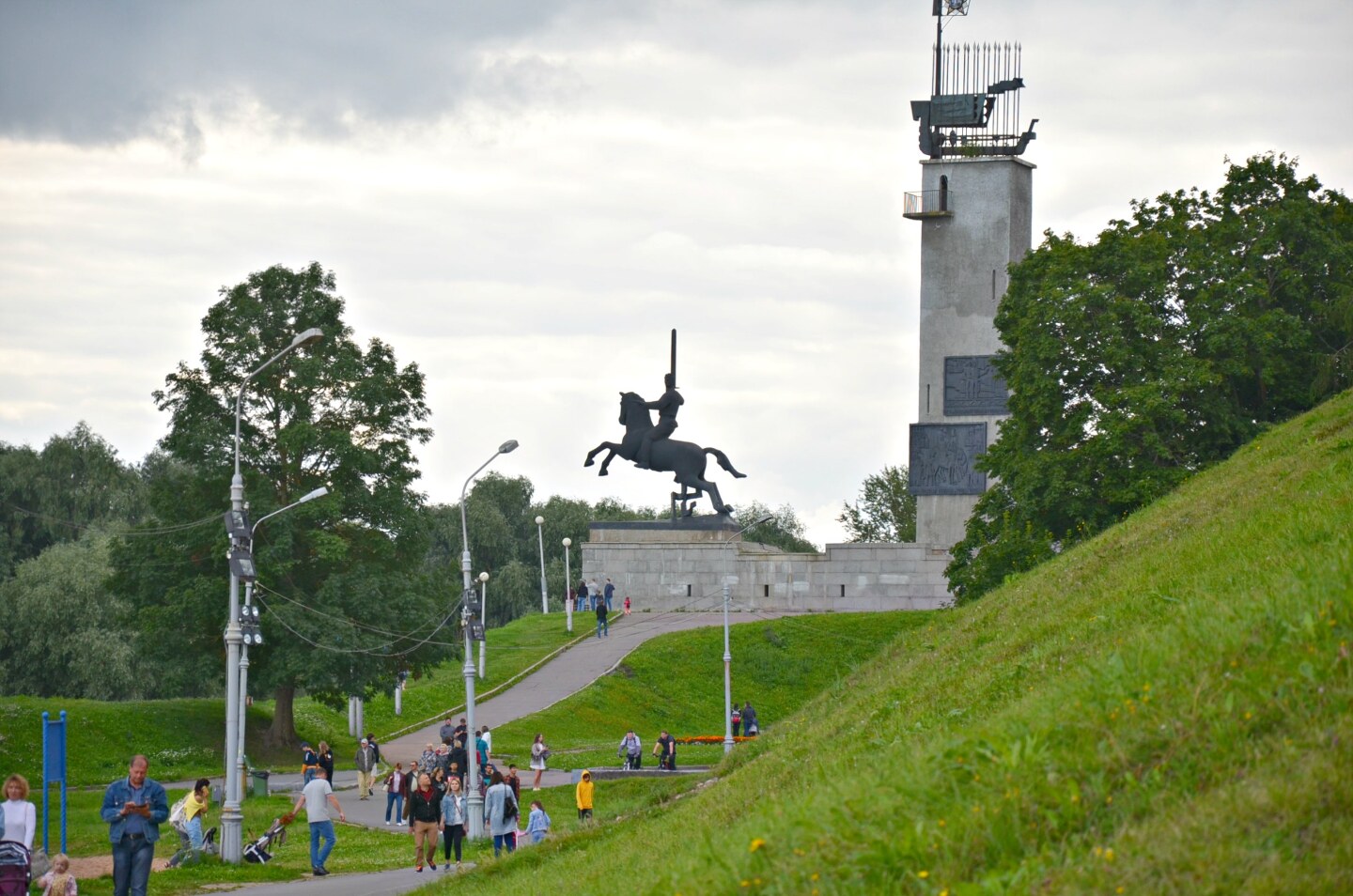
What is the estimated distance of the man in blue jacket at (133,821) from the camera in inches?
608

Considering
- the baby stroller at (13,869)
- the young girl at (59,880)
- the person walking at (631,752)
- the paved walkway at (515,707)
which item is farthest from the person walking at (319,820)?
the person walking at (631,752)

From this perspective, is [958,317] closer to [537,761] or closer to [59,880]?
[537,761]

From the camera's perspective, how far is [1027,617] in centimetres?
1884

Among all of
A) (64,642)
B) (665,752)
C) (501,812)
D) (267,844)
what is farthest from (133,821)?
(64,642)

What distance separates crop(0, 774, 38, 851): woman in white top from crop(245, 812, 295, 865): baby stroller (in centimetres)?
917

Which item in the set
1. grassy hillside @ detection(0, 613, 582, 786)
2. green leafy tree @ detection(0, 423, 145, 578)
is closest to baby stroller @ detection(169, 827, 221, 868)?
grassy hillside @ detection(0, 613, 582, 786)

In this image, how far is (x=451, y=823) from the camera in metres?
23.2

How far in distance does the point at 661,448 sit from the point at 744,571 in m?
6.52

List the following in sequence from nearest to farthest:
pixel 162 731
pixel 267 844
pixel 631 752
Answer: pixel 267 844
pixel 631 752
pixel 162 731

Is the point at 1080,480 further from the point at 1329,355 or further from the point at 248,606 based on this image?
the point at 248,606

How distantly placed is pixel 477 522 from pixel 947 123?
156 ft

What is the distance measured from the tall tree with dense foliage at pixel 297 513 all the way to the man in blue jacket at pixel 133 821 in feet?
A: 83.5

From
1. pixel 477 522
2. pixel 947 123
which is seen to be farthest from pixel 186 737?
pixel 477 522

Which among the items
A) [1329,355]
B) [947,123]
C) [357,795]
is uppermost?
[947,123]
